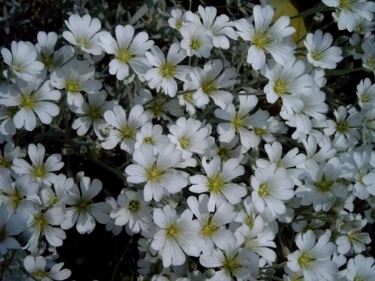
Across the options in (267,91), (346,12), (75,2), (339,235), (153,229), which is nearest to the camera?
(153,229)

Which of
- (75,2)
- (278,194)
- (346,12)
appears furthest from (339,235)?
(75,2)

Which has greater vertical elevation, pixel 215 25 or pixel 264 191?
pixel 215 25

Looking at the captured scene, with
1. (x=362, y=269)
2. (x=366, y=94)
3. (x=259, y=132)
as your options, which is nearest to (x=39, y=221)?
(x=259, y=132)

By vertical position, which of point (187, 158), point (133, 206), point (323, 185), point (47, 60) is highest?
point (47, 60)

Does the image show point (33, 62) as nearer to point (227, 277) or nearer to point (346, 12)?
point (227, 277)

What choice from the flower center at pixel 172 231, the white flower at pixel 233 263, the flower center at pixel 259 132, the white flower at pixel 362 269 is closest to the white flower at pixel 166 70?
the flower center at pixel 259 132

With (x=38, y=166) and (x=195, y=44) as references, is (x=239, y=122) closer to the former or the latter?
(x=195, y=44)
